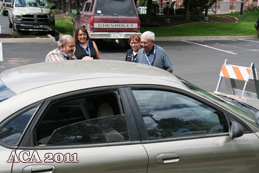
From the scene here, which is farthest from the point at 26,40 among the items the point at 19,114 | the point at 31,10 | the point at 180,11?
the point at 180,11

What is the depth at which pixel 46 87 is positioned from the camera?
250cm

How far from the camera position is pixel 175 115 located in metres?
2.93

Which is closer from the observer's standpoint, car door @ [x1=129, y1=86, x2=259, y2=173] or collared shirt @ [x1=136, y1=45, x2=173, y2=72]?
car door @ [x1=129, y1=86, x2=259, y2=173]

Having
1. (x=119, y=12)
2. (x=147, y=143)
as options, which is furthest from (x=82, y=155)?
(x=119, y=12)

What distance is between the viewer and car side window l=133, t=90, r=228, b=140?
2.76 meters

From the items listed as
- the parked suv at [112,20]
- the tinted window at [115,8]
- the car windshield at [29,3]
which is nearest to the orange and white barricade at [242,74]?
the parked suv at [112,20]

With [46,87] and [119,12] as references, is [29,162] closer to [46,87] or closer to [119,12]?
[46,87]

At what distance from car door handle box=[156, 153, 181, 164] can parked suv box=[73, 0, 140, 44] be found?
34.7ft

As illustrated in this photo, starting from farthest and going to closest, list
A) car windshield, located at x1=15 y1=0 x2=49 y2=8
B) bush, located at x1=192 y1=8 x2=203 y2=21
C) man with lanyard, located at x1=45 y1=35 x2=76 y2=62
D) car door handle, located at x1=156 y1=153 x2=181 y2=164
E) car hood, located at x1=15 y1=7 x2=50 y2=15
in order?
bush, located at x1=192 y1=8 x2=203 y2=21, car windshield, located at x1=15 y1=0 x2=49 y2=8, car hood, located at x1=15 y1=7 x2=50 y2=15, man with lanyard, located at x1=45 y1=35 x2=76 y2=62, car door handle, located at x1=156 y1=153 x2=181 y2=164

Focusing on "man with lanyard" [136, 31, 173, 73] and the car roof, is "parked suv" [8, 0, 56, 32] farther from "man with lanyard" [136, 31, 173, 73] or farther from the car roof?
the car roof

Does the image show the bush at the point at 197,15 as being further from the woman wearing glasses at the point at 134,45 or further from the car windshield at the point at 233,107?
the car windshield at the point at 233,107

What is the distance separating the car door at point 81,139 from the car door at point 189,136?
16 centimetres

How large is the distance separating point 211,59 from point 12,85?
402 inches

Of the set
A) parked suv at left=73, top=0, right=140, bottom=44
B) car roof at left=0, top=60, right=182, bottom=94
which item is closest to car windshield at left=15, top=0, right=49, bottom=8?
parked suv at left=73, top=0, right=140, bottom=44
